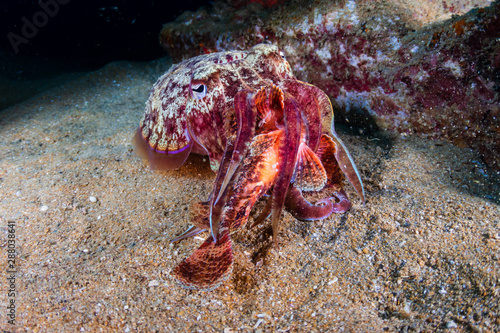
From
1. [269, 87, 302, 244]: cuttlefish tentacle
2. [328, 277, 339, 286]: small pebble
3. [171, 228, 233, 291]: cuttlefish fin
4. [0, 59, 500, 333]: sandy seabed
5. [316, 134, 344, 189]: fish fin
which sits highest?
[269, 87, 302, 244]: cuttlefish tentacle

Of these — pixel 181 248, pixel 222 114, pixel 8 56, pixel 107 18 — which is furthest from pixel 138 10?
pixel 181 248

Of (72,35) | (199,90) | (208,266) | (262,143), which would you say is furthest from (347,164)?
(72,35)

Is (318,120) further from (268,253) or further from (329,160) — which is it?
(268,253)

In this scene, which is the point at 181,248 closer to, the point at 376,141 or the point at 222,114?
the point at 222,114

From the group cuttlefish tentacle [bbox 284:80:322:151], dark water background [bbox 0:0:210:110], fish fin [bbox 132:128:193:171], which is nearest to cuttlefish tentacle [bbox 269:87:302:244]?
cuttlefish tentacle [bbox 284:80:322:151]

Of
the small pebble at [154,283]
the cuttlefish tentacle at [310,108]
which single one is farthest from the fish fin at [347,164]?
the small pebble at [154,283]

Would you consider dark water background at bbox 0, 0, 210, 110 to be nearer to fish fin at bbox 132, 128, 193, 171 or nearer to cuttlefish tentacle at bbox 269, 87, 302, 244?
fish fin at bbox 132, 128, 193, 171
